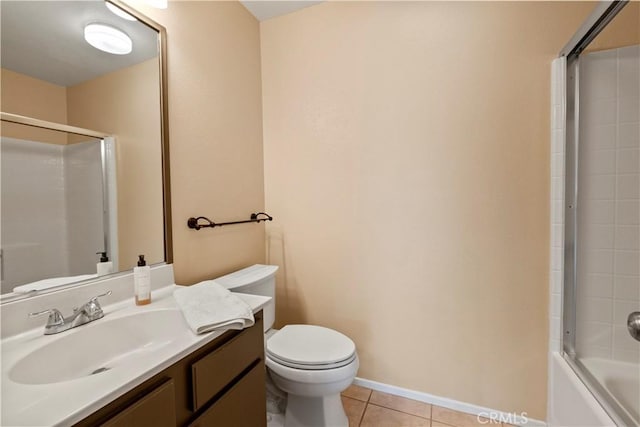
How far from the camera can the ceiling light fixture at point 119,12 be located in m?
1.11

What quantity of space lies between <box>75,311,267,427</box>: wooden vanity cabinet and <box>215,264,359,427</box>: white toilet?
24cm

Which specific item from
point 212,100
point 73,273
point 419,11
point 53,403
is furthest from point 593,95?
point 73,273

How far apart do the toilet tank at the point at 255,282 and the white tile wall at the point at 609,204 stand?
5.02 ft

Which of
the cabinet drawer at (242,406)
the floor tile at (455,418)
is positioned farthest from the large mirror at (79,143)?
the floor tile at (455,418)

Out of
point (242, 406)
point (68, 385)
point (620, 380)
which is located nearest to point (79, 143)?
point (68, 385)

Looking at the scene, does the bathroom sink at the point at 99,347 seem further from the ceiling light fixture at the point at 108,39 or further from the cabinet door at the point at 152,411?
the ceiling light fixture at the point at 108,39

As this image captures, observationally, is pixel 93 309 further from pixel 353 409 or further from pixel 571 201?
pixel 571 201

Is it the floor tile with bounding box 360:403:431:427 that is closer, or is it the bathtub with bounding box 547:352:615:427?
the bathtub with bounding box 547:352:615:427

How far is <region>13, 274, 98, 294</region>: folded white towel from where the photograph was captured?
0.86m

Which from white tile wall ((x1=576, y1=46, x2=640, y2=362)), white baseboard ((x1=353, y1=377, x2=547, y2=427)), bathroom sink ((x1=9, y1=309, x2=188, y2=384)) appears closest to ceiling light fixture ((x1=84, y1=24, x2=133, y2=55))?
bathroom sink ((x1=9, y1=309, x2=188, y2=384))

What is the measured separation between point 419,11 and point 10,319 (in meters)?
2.16

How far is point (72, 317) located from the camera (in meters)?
0.89

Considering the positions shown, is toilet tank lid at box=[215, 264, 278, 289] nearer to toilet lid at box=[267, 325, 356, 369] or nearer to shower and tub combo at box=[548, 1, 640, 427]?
toilet lid at box=[267, 325, 356, 369]

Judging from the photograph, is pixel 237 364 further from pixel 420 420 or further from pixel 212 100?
pixel 212 100
